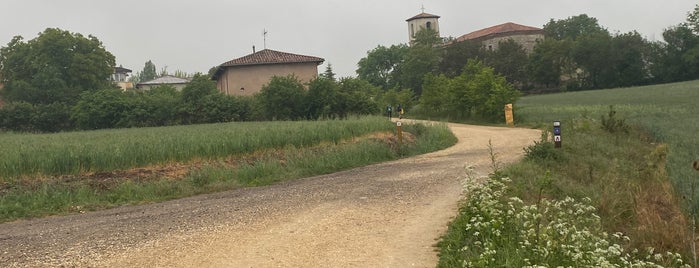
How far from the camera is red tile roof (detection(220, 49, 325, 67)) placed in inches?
→ 1922

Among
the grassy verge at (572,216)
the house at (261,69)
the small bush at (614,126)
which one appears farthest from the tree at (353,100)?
the grassy verge at (572,216)

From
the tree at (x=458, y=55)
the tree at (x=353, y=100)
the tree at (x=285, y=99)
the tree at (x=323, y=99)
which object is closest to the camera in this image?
the tree at (x=323, y=99)

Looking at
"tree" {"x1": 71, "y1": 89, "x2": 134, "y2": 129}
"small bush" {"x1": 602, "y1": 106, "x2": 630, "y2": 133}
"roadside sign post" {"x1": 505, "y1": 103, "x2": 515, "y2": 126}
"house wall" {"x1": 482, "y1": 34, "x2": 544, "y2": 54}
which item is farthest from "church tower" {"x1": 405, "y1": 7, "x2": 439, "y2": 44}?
"small bush" {"x1": 602, "y1": 106, "x2": 630, "y2": 133}

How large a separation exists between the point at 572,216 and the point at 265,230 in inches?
161

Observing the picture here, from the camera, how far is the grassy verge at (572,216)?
5.57 metres

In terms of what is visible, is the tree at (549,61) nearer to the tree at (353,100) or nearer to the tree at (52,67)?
the tree at (353,100)

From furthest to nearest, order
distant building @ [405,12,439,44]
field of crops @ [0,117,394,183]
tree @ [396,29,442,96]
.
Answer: distant building @ [405,12,439,44] → tree @ [396,29,442,96] → field of crops @ [0,117,394,183]

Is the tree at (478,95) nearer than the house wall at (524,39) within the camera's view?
Yes

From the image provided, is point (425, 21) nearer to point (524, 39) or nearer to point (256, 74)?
point (524, 39)

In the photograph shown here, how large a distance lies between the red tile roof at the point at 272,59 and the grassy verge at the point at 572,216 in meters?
35.2

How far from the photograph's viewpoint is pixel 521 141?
66.5ft

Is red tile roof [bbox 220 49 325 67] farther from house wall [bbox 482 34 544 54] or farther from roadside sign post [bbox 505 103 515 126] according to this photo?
house wall [bbox 482 34 544 54]

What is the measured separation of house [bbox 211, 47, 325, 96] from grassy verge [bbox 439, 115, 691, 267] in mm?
35379

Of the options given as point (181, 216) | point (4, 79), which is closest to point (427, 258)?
point (181, 216)
